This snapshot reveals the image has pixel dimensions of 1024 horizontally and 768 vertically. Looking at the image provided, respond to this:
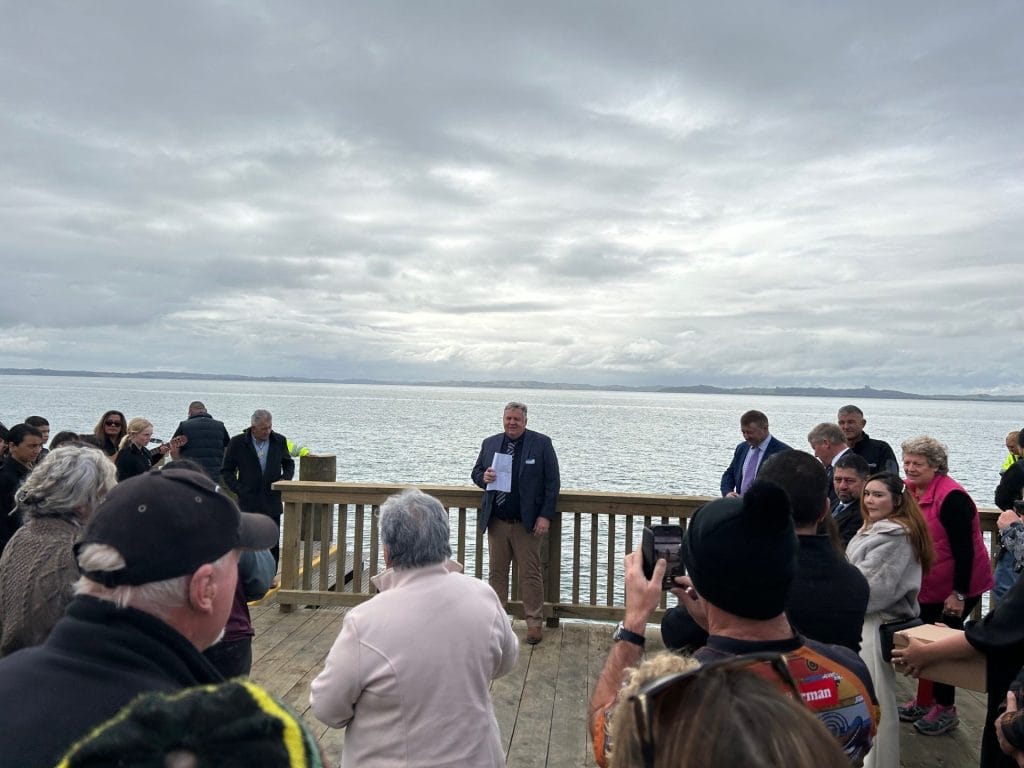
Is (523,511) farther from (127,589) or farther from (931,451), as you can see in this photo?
(127,589)

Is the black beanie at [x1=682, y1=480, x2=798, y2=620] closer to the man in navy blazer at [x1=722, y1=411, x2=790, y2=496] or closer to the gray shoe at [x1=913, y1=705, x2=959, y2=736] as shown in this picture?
the gray shoe at [x1=913, y1=705, x2=959, y2=736]

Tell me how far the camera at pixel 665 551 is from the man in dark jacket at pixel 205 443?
6.90m

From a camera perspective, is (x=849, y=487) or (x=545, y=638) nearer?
(x=849, y=487)

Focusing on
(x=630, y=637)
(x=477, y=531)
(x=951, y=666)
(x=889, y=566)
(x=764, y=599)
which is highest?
(x=764, y=599)

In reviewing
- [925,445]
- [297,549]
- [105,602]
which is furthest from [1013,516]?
[297,549]

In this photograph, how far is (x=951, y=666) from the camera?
2498mm

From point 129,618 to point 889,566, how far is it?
3.20m

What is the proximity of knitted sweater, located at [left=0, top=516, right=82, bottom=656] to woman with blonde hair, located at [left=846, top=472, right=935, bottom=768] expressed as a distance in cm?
317

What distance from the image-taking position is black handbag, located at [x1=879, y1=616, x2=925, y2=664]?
2.97 meters

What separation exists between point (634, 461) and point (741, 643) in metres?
32.3

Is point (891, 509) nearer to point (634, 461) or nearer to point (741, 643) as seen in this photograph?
point (741, 643)

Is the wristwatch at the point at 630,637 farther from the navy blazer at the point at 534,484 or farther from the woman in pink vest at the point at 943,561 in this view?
the navy blazer at the point at 534,484

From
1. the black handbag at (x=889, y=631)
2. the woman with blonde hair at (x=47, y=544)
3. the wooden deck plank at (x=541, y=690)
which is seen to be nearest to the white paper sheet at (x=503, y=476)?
the wooden deck plank at (x=541, y=690)

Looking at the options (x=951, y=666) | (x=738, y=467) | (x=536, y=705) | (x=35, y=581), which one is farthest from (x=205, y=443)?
(x=951, y=666)
